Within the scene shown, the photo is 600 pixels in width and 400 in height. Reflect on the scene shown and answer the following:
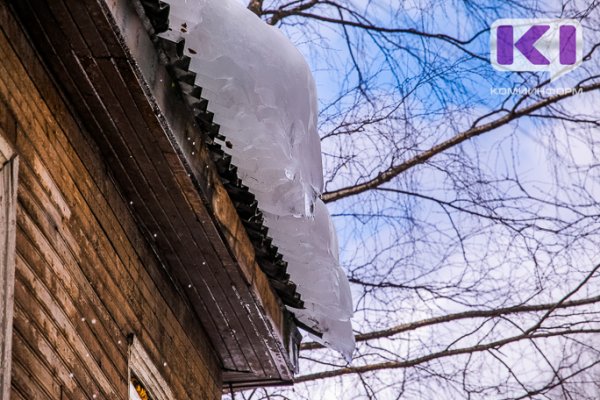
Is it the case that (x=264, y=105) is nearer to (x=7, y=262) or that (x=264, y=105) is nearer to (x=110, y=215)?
(x=110, y=215)

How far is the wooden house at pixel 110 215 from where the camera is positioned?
157 inches

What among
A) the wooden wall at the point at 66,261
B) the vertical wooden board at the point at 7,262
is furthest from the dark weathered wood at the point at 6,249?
the wooden wall at the point at 66,261

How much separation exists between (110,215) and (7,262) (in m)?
1.48

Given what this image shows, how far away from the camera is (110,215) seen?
17.2ft

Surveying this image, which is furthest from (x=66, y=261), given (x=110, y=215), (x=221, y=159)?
(x=221, y=159)

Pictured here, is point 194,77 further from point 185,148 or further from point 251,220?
point 251,220

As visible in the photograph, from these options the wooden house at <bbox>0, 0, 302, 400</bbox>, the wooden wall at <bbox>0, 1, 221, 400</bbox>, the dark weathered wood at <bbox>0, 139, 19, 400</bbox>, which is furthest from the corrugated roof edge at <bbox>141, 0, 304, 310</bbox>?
the dark weathered wood at <bbox>0, 139, 19, 400</bbox>

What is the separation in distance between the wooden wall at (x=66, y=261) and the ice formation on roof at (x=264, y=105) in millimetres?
638

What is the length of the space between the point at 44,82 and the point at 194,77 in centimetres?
64

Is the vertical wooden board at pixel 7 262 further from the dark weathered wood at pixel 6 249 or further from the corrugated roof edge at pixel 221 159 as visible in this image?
the corrugated roof edge at pixel 221 159

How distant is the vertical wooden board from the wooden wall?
0.17 metres

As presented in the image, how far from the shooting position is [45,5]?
155 inches

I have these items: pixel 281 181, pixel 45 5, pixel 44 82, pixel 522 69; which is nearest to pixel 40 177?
pixel 44 82

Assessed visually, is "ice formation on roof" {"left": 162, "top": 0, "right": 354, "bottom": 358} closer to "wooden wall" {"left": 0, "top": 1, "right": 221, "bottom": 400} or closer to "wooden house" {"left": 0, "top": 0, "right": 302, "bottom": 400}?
"wooden house" {"left": 0, "top": 0, "right": 302, "bottom": 400}
